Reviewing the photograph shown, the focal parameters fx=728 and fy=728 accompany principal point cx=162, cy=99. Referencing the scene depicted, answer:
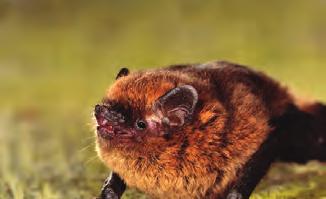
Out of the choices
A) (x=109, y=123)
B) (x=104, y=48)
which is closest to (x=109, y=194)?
(x=109, y=123)

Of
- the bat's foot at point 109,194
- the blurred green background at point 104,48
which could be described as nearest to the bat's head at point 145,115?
the bat's foot at point 109,194

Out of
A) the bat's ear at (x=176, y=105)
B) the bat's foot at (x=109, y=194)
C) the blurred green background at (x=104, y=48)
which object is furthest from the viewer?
the blurred green background at (x=104, y=48)

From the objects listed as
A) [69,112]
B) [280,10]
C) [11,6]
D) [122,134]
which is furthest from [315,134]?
[11,6]

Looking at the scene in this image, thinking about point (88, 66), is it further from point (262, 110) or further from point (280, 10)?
point (262, 110)

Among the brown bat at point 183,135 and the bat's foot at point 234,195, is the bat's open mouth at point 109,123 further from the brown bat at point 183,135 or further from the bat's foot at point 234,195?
the bat's foot at point 234,195

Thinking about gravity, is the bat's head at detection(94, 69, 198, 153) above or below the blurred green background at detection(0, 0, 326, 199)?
above

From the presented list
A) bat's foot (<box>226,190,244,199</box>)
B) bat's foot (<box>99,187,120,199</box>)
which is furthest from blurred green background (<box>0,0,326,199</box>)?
bat's foot (<box>226,190,244,199</box>)

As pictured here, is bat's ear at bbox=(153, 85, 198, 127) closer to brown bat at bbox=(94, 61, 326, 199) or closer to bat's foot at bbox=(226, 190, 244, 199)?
brown bat at bbox=(94, 61, 326, 199)

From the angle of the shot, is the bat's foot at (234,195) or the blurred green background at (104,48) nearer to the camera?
the bat's foot at (234,195)
